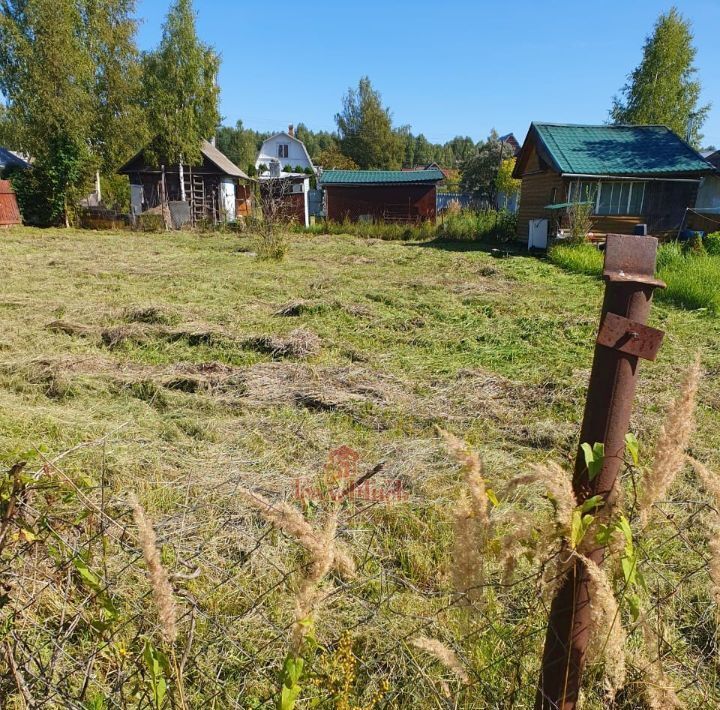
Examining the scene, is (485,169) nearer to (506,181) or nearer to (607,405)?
(506,181)

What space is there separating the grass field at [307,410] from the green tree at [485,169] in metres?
30.4

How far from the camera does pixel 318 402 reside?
426cm

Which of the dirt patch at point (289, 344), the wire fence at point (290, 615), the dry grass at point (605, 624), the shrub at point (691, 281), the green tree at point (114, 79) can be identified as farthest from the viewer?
the green tree at point (114, 79)

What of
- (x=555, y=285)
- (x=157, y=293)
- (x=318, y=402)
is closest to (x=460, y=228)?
(x=555, y=285)

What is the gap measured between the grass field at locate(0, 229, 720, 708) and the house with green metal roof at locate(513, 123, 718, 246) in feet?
23.6

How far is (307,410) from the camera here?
4.13 metres

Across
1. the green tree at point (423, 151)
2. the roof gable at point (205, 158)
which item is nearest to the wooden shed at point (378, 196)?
the roof gable at point (205, 158)

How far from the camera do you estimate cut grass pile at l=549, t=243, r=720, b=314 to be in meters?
7.86

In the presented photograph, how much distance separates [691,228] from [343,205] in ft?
51.0

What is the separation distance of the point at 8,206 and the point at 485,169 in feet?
96.4

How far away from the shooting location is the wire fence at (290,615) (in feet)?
4.46

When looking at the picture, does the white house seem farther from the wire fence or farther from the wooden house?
the wire fence

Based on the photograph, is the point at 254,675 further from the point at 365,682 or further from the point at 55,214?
A: the point at 55,214

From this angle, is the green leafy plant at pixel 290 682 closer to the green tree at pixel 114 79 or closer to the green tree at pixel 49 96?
the green tree at pixel 49 96
